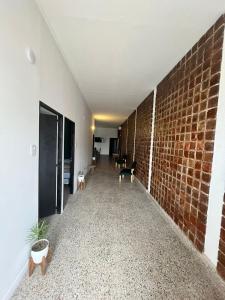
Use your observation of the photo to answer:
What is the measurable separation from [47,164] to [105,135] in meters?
12.6

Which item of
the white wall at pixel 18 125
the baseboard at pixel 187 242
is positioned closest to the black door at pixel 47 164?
the white wall at pixel 18 125

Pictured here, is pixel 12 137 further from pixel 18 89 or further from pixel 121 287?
pixel 121 287

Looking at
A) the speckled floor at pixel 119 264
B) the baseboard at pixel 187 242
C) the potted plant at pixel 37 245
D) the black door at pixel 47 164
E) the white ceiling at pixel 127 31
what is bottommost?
the speckled floor at pixel 119 264

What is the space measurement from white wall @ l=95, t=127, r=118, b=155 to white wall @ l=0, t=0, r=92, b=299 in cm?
1301

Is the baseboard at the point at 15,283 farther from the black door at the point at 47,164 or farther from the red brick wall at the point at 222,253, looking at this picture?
the red brick wall at the point at 222,253

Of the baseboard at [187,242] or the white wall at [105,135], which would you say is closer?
the baseboard at [187,242]

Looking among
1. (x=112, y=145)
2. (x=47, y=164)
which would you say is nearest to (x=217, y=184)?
(x=47, y=164)

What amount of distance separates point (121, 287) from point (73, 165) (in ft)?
9.14

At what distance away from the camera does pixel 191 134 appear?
2.23 metres

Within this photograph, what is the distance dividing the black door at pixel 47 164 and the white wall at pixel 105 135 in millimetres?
12363

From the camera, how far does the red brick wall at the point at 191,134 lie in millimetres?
1841

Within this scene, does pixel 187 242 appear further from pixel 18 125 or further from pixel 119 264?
pixel 18 125

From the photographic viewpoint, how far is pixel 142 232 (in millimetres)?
2424

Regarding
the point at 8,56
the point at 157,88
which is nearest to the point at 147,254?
the point at 8,56
